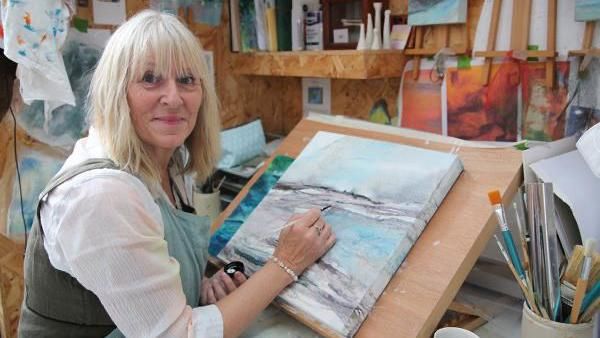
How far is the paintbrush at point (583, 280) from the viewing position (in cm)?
65

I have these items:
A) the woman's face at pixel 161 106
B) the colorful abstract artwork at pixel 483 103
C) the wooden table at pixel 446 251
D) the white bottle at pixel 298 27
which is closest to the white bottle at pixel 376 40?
the colorful abstract artwork at pixel 483 103

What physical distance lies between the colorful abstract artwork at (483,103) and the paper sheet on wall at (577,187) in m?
0.41

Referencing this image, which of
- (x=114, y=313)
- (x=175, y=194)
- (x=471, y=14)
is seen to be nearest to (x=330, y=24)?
(x=471, y=14)

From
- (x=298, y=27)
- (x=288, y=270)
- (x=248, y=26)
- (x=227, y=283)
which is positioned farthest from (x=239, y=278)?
(x=248, y=26)

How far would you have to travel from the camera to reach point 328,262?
864 mm

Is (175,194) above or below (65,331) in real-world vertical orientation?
above

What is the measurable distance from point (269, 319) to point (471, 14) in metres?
0.98

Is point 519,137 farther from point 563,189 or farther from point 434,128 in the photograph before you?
point 563,189

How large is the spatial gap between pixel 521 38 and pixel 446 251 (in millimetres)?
690

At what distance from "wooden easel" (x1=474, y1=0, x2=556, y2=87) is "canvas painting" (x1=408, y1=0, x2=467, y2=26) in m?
0.09

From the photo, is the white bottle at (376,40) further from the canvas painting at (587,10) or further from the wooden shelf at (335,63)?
the canvas painting at (587,10)

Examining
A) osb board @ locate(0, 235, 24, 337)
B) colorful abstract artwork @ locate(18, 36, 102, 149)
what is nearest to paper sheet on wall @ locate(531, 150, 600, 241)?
colorful abstract artwork @ locate(18, 36, 102, 149)

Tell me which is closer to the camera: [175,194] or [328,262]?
[328,262]

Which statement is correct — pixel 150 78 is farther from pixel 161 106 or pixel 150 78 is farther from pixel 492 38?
pixel 492 38
